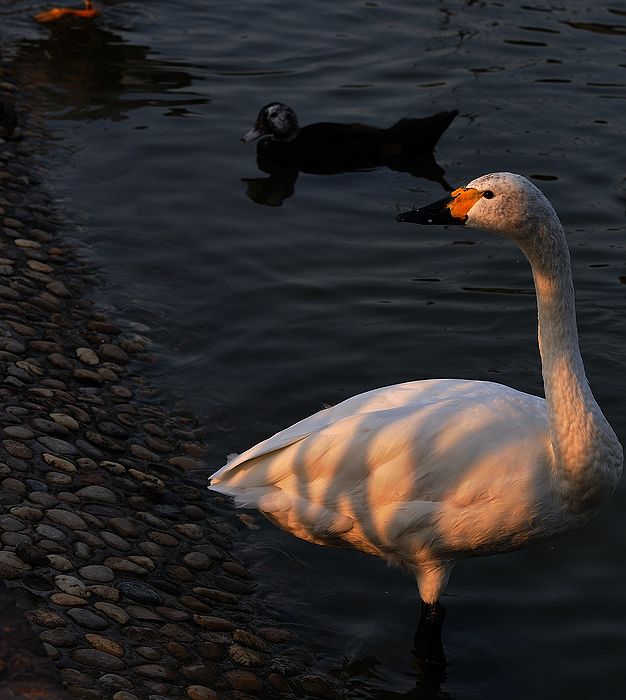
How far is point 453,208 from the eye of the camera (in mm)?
5207

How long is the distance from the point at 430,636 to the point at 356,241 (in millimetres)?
4886

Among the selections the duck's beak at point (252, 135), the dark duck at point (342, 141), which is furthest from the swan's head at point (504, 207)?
the duck's beak at point (252, 135)

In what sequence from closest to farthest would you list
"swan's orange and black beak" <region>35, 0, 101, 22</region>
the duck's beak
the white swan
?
the white swan → the duck's beak → "swan's orange and black beak" <region>35, 0, 101, 22</region>

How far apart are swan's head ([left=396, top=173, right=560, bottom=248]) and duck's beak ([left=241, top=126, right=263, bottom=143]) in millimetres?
6998

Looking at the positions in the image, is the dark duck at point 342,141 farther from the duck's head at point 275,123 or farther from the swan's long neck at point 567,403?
the swan's long neck at point 567,403

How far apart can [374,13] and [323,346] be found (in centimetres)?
760

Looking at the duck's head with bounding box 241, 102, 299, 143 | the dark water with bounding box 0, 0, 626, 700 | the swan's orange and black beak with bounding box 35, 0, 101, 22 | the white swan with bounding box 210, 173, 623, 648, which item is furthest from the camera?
the swan's orange and black beak with bounding box 35, 0, 101, 22

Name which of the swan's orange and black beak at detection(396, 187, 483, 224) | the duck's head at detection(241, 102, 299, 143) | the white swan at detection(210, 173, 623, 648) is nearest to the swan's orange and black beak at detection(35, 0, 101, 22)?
the duck's head at detection(241, 102, 299, 143)

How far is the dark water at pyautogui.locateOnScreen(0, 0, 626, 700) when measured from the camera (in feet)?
20.4

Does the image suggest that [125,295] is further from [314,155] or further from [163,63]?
[163,63]

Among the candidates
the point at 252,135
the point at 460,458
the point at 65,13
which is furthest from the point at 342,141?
the point at 460,458

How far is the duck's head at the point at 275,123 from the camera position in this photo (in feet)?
38.8

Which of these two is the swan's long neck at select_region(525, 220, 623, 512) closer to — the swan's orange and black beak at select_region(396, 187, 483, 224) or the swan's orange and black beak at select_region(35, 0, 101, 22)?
the swan's orange and black beak at select_region(396, 187, 483, 224)

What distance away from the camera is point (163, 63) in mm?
13758
